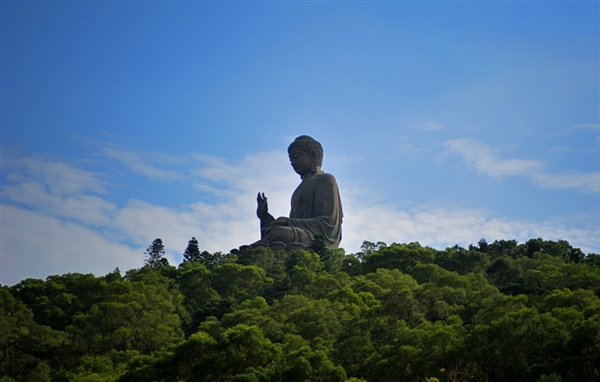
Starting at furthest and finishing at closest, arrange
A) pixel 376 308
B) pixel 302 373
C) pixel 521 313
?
pixel 376 308 → pixel 521 313 → pixel 302 373

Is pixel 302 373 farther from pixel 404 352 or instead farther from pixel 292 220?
pixel 292 220

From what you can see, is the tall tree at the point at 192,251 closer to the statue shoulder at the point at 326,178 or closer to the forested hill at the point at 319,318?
the forested hill at the point at 319,318

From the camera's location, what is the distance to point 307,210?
38.9 metres

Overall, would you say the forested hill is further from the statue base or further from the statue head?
the statue head

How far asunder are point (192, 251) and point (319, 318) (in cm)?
1301

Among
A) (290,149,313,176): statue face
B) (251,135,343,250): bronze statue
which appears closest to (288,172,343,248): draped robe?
(251,135,343,250): bronze statue

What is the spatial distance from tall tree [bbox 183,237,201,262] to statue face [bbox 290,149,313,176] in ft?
17.0

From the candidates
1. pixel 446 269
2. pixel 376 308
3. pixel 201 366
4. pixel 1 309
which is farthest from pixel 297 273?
pixel 201 366

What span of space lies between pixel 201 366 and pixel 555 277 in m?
10.5

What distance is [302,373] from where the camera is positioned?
20.1 meters

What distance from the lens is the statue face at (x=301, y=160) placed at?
39.6 m

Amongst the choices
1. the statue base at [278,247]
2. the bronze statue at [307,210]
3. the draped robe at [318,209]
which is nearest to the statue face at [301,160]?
the bronze statue at [307,210]

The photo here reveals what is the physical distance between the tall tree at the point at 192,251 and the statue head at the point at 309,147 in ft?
17.9

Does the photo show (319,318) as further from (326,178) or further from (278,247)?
(326,178)
